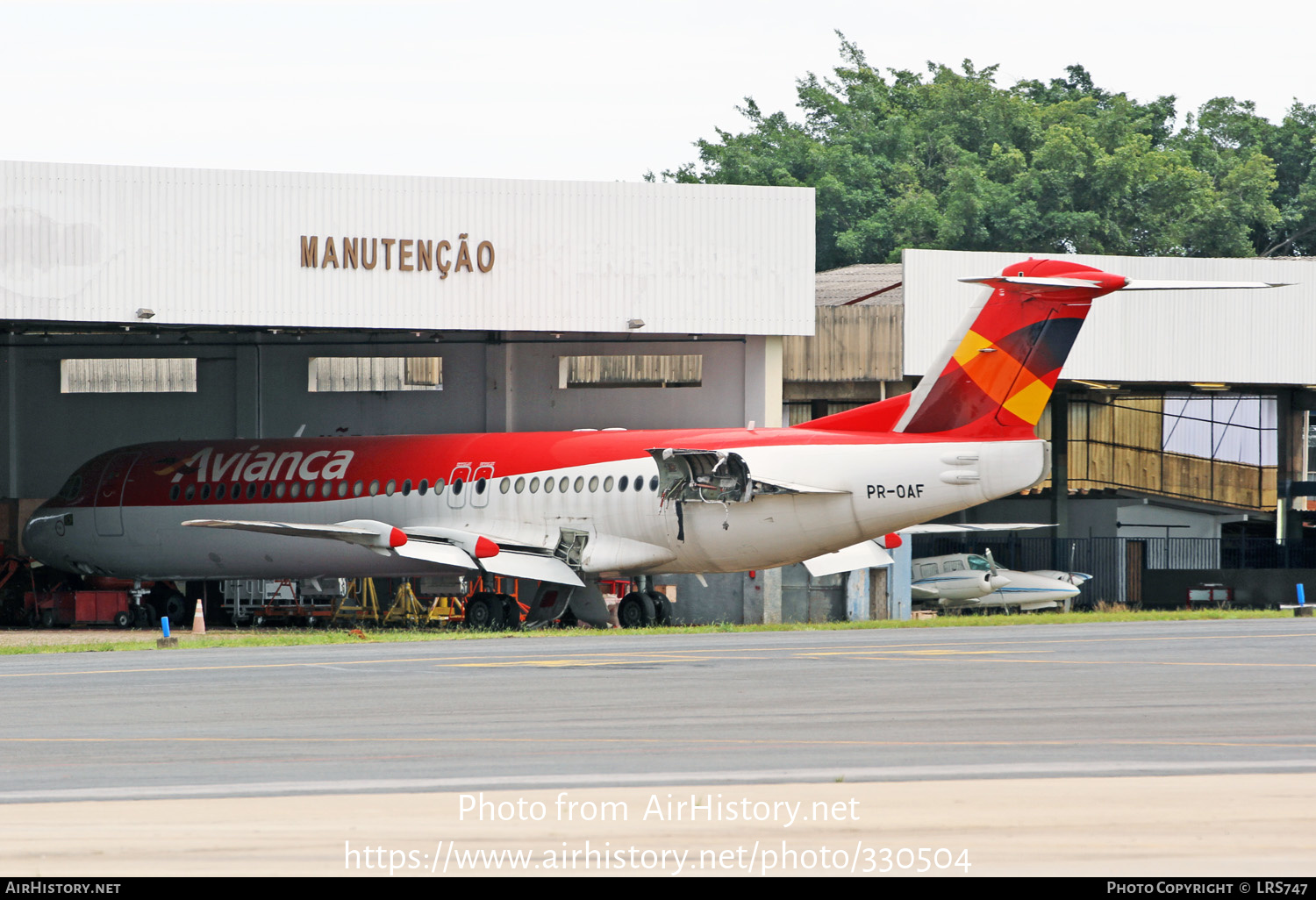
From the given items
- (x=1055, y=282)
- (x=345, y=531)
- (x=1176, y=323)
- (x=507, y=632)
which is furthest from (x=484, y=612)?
(x=1176, y=323)

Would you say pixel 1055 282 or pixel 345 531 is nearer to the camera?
pixel 1055 282

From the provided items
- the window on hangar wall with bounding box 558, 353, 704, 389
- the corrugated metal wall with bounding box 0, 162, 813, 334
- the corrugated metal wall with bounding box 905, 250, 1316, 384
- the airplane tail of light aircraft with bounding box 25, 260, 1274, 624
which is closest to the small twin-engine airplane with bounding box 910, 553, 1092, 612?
the corrugated metal wall with bounding box 905, 250, 1316, 384

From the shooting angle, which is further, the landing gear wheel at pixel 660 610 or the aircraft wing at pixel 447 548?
the landing gear wheel at pixel 660 610

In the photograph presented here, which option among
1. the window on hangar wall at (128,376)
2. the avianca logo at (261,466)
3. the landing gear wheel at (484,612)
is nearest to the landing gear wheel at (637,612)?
the landing gear wheel at (484,612)

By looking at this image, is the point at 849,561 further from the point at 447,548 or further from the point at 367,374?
the point at 367,374

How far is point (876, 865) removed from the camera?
26.2 ft

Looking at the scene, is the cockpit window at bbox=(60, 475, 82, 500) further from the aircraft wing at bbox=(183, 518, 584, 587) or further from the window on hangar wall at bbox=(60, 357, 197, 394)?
the aircraft wing at bbox=(183, 518, 584, 587)

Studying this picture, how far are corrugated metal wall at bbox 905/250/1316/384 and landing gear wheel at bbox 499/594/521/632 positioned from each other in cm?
1165

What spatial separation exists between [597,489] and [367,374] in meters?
14.1

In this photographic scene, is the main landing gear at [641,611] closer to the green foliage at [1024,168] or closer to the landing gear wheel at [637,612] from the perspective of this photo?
the landing gear wheel at [637,612]

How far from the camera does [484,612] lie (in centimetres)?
3061

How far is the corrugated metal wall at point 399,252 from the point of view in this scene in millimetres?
31422

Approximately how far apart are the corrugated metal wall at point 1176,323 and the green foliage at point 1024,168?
29056 mm
